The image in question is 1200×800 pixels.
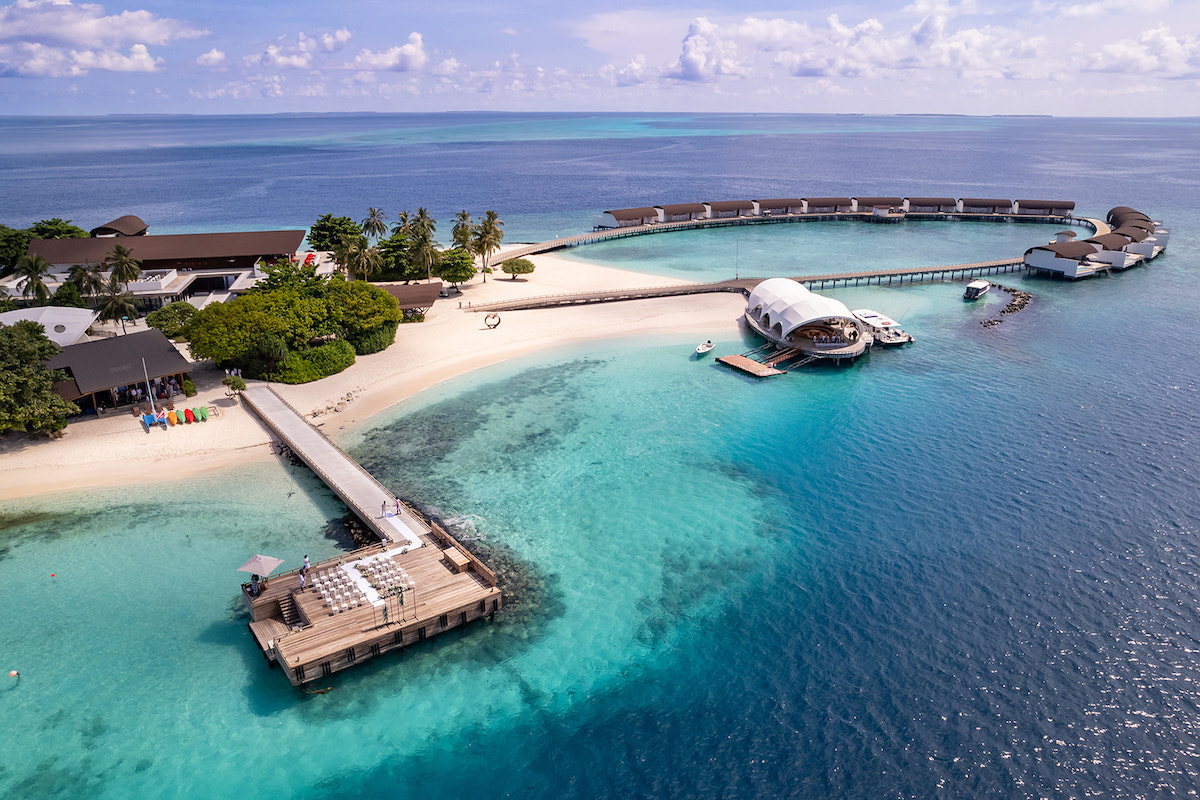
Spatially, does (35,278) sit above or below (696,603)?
above

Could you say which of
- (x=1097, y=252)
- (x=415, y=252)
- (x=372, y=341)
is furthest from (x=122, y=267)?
(x=1097, y=252)

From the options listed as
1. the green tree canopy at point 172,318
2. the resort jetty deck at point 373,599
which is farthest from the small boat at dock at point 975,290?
the green tree canopy at point 172,318

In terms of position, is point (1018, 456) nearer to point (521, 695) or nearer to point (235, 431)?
point (521, 695)

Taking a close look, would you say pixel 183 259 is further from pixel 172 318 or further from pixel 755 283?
pixel 755 283

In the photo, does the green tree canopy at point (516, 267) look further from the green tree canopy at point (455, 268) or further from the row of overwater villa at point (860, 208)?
the row of overwater villa at point (860, 208)

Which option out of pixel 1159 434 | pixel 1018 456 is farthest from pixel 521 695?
pixel 1159 434

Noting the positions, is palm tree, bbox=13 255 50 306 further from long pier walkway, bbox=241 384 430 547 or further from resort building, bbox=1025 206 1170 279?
resort building, bbox=1025 206 1170 279
